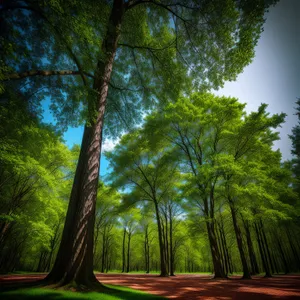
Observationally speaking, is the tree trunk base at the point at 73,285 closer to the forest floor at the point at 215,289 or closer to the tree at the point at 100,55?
the tree at the point at 100,55

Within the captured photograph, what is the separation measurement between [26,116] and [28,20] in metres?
3.32

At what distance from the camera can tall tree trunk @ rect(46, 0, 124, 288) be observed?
467 cm

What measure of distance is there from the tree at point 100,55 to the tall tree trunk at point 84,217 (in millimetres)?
→ 26

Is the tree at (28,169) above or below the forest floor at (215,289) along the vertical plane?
above

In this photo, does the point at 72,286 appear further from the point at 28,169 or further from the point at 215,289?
the point at 28,169

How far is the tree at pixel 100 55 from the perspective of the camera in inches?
188

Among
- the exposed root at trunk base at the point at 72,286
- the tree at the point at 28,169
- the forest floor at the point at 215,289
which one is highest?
the tree at the point at 28,169

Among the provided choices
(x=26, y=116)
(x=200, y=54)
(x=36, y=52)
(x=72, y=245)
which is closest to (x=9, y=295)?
(x=72, y=245)

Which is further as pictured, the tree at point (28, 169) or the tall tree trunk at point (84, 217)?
the tree at point (28, 169)

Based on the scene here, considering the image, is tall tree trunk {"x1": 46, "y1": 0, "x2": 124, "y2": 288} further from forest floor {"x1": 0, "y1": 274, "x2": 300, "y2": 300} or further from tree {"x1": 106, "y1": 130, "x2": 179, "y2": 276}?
tree {"x1": 106, "y1": 130, "x2": 179, "y2": 276}

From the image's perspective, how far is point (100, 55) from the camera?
5.97 meters

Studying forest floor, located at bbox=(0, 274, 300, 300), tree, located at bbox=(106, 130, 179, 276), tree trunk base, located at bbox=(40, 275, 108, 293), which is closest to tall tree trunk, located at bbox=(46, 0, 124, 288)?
tree trunk base, located at bbox=(40, 275, 108, 293)

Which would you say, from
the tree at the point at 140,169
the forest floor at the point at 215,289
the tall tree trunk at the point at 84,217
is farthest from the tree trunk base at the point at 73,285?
the tree at the point at 140,169

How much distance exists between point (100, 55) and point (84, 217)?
544cm
